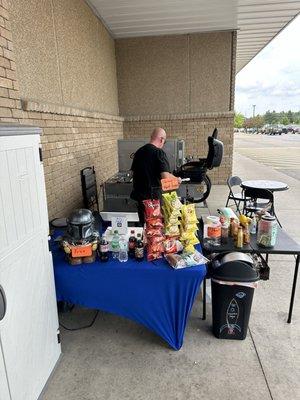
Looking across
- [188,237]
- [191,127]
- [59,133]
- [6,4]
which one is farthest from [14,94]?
[191,127]

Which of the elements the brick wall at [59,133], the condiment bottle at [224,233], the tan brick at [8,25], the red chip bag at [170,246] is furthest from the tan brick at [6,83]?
the condiment bottle at [224,233]

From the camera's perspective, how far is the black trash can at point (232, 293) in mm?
2271

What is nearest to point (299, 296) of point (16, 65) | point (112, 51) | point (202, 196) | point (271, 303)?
point (271, 303)

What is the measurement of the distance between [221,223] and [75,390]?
169 centimetres

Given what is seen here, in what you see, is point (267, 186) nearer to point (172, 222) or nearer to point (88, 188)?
point (88, 188)

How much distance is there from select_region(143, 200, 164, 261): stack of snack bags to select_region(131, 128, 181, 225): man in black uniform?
3.21 feet

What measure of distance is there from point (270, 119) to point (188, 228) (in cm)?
9418

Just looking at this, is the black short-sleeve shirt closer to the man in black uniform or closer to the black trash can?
the man in black uniform

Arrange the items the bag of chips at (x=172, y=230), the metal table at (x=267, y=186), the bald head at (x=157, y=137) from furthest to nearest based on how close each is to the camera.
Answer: the metal table at (x=267, y=186), the bald head at (x=157, y=137), the bag of chips at (x=172, y=230)

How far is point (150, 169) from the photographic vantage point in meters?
3.37

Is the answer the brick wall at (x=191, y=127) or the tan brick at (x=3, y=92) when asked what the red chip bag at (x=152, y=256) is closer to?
the tan brick at (x=3, y=92)

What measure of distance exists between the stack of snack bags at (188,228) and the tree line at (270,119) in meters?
76.7

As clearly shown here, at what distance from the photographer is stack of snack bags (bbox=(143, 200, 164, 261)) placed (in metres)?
2.21

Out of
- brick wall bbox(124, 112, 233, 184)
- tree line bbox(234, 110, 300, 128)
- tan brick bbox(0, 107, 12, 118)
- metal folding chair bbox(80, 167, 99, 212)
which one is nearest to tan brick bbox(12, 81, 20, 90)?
tan brick bbox(0, 107, 12, 118)
